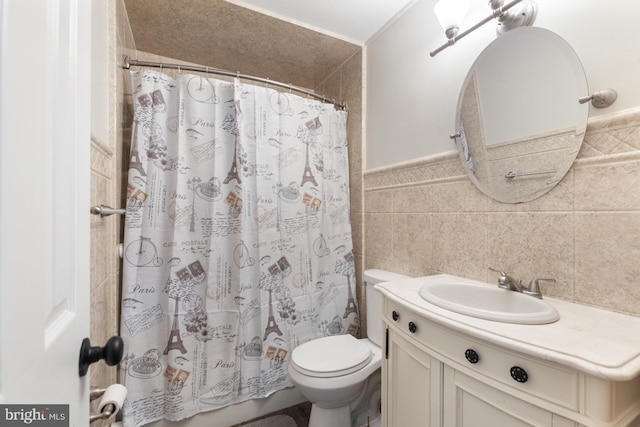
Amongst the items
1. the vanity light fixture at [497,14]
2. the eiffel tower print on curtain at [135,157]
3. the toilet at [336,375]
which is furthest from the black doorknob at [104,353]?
the vanity light fixture at [497,14]

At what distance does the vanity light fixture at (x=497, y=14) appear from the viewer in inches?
38.1

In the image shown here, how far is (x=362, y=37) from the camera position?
177 cm

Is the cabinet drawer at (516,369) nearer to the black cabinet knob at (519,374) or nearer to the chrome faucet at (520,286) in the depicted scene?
the black cabinet knob at (519,374)

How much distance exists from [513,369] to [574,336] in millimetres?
166

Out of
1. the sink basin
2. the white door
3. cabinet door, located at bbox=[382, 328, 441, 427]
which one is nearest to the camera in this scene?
the white door

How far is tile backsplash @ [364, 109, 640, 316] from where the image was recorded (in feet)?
2.46

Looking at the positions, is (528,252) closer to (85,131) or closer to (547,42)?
(547,42)

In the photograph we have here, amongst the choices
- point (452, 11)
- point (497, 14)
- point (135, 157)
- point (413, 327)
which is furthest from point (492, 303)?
point (135, 157)

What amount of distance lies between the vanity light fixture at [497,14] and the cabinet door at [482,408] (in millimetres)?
1227

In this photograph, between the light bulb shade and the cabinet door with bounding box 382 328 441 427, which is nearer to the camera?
the cabinet door with bounding box 382 328 441 427

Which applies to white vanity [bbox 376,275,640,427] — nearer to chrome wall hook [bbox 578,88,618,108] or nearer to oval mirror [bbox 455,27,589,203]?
oval mirror [bbox 455,27,589,203]

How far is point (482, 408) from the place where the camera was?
66 cm

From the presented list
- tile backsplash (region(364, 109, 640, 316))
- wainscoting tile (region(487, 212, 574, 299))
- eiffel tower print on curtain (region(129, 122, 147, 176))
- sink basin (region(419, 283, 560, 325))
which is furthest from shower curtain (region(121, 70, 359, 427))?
wainscoting tile (region(487, 212, 574, 299))

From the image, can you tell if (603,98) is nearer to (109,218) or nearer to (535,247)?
(535,247)
